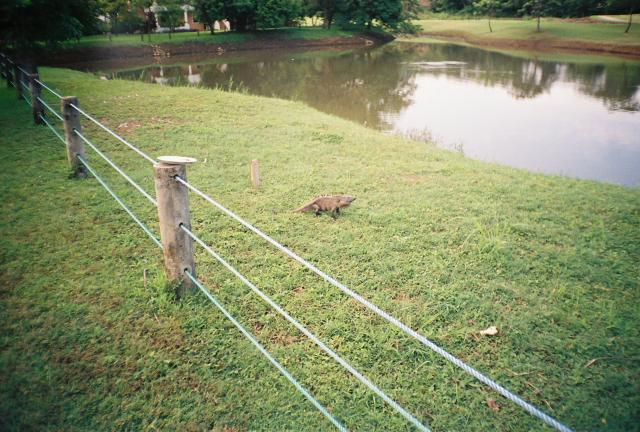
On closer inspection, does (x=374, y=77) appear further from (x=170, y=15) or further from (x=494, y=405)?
(x=170, y=15)

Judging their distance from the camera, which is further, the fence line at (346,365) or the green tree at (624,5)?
the green tree at (624,5)

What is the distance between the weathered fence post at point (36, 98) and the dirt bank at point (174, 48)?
19.4 m

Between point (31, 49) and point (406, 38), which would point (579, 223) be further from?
point (406, 38)

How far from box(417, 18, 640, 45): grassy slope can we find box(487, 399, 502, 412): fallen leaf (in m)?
36.5

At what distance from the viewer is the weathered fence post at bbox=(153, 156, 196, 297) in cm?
300

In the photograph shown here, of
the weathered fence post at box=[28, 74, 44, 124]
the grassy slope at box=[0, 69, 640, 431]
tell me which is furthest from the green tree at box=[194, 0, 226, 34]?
the grassy slope at box=[0, 69, 640, 431]

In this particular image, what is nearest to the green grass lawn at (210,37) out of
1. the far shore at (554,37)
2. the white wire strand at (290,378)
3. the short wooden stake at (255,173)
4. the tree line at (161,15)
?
the tree line at (161,15)

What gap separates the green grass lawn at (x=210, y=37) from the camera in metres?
27.7

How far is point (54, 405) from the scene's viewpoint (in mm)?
2490

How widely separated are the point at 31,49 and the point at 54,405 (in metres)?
13.1

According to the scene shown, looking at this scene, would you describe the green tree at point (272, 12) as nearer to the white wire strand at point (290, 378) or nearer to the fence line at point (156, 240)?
the fence line at point (156, 240)

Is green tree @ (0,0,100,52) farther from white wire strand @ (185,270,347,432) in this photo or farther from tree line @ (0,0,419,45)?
white wire strand @ (185,270,347,432)

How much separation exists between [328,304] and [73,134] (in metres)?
4.36

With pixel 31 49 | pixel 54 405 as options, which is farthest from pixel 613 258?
pixel 31 49
